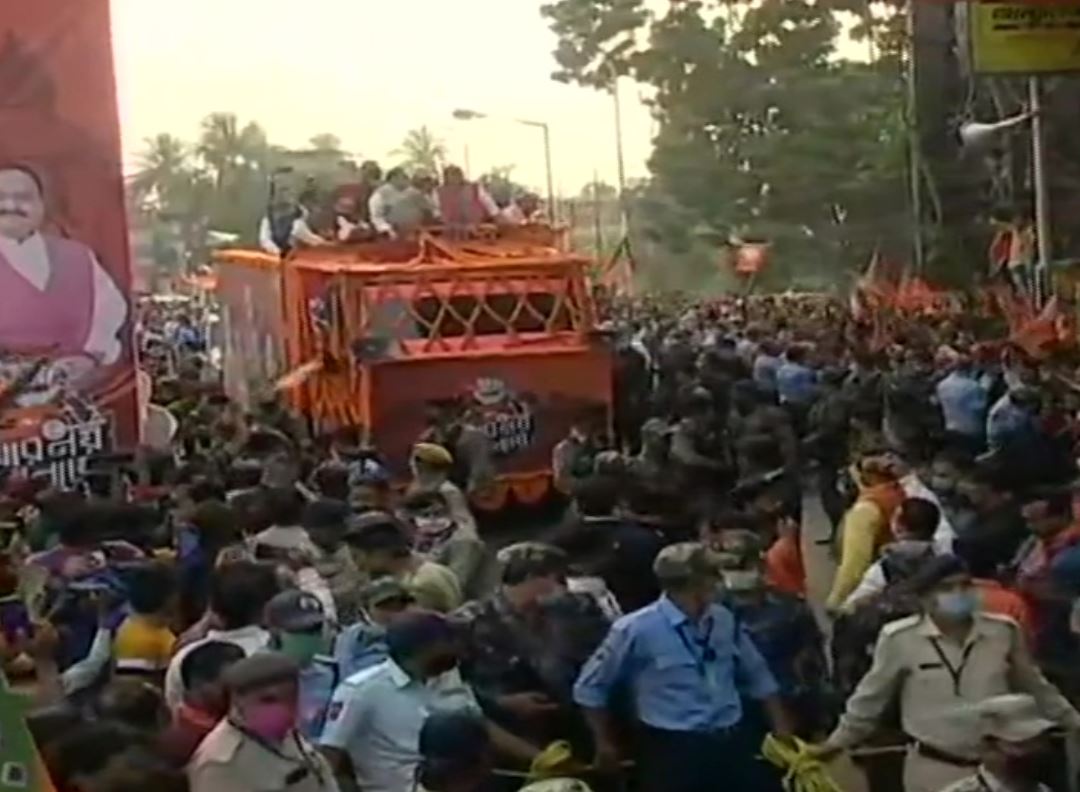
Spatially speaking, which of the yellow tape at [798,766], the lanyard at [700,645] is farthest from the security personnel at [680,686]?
the yellow tape at [798,766]

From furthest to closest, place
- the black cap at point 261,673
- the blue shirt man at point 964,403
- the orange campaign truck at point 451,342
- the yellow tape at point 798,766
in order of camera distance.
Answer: the orange campaign truck at point 451,342, the blue shirt man at point 964,403, the yellow tape at point 798,766, the black cap at point 261,673

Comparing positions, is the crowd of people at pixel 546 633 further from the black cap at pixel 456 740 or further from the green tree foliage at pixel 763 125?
the green tree foliage at pixel 763 125

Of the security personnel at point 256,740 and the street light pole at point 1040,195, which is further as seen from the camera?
the street light pole at point 1040,195

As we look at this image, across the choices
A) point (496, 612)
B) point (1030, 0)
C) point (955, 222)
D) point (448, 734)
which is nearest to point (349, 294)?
point (1030, 0)

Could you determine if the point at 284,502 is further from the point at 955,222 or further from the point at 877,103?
the point at 877,103

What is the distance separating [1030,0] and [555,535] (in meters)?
11.7

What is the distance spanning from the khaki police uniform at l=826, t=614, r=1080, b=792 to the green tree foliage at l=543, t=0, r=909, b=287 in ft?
128

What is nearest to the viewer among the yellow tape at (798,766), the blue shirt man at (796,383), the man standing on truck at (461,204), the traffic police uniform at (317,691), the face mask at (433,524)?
the yellow tape at (798,766)

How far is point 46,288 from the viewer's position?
14016 mm

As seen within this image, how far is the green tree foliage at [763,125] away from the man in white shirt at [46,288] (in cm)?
3287

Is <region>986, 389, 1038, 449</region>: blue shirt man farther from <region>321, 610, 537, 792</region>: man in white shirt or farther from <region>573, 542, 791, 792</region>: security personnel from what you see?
<region>321, 610, 537, 792</region>: man in white shirt

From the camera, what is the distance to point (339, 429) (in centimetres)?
1722

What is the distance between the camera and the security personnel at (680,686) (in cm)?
734

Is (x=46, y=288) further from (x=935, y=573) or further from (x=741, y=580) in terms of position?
(x=935, y=573)
